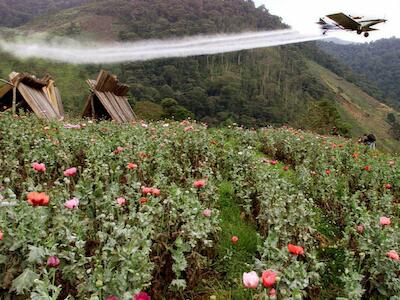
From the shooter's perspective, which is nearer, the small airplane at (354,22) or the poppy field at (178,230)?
the poppy field at (178,230)

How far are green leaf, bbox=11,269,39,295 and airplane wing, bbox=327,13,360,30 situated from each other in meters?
10.7

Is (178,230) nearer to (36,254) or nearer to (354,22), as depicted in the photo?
(36,254)

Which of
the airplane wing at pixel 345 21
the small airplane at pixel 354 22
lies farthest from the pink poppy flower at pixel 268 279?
the airplane wing at pixel 345 21

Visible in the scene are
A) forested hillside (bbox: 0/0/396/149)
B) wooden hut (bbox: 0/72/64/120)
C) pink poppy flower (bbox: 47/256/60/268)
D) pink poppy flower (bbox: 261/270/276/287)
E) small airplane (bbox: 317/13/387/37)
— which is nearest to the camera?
pink poppy flower (bbox: 261/270/276/287)

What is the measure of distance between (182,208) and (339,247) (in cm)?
205

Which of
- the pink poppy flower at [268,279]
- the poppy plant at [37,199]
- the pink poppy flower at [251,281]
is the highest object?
the poppy plant at [37,199]

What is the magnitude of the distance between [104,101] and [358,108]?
139m

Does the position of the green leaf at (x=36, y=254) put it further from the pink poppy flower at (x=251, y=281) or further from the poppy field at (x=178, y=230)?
the pink poppy flower at (x=251, y=281)

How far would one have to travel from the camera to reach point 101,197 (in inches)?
178

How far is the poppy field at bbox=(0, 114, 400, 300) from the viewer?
9.91 ft

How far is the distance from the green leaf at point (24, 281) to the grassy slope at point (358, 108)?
402 ft

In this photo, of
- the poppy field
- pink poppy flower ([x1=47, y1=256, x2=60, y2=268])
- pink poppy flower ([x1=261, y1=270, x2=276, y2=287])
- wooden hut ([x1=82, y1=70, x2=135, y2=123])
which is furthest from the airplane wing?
wooden hut ([x1=82, y1=70, x2=135, y2=123])

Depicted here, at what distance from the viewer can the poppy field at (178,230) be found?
9.91 feet

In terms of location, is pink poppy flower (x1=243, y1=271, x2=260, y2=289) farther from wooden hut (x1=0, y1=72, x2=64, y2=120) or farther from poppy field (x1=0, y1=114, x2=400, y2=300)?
wooden hut (x1=0, y1=72, x2=64, y2=120)
